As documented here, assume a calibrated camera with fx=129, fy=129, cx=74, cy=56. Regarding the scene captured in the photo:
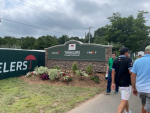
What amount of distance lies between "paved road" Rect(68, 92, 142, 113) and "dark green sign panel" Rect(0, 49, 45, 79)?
593 centimetres

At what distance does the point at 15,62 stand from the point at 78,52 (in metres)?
4.49

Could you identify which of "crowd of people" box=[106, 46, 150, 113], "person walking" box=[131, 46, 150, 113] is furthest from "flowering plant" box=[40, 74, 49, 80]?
"person walking" box=[131, 46, 150, 113]

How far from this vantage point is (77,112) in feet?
11.8

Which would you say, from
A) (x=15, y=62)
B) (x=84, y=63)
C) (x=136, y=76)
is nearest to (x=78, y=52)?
(x=84, y=63)

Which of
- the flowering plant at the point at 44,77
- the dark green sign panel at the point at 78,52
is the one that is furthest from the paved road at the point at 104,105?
the dark green sign panel at the point at 78,52

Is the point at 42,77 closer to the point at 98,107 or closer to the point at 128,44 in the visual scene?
the point at 98,107

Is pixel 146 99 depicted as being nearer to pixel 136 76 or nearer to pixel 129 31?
pixel 136 76

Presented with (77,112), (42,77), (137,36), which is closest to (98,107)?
(77,112)

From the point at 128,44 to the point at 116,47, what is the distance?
208 centimetres

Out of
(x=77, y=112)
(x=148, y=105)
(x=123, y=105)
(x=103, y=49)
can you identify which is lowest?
(x=77, y=112)

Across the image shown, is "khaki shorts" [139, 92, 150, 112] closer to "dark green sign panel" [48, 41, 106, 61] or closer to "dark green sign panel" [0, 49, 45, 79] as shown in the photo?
"dark green sign panel" [48, 41, 106, 61]

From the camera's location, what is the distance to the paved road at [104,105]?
3717 mm

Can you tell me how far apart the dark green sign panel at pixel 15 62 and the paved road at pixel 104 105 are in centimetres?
593

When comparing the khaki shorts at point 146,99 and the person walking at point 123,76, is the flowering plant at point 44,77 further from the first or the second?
the khaki shorts at point 146,99
